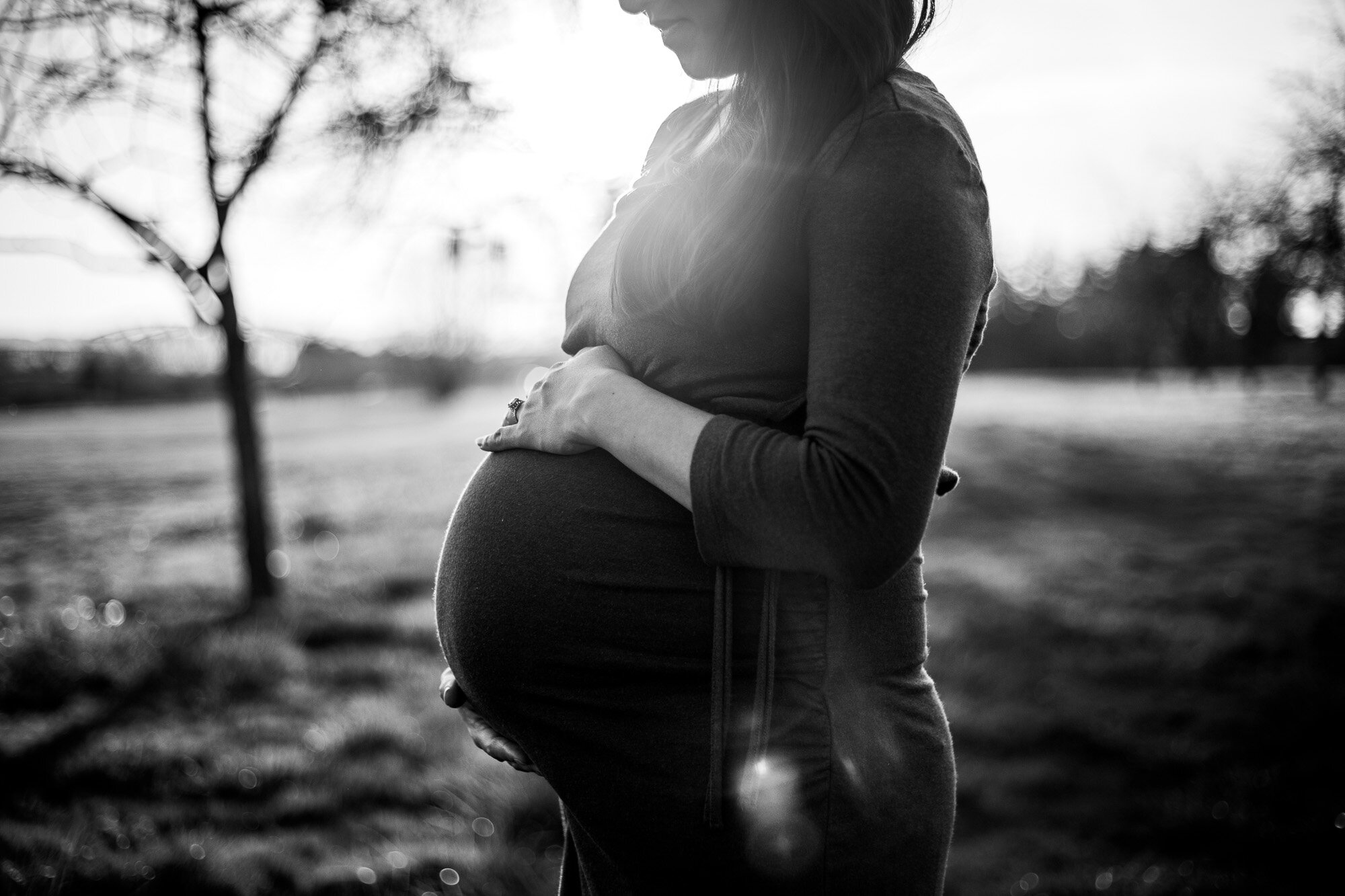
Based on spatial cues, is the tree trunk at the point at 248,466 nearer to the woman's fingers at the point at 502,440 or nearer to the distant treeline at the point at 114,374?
the distant treeline at the point at 114,374

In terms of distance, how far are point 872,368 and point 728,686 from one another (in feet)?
1.23

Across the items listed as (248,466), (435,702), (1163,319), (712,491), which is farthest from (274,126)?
(1163,319)

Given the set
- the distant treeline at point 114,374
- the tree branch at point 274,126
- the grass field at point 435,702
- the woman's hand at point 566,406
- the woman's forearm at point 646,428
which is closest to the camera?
the woman's forearm at point 646,428

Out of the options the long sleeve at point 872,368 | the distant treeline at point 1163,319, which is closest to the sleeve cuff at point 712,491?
the long sleeve at point 872,368

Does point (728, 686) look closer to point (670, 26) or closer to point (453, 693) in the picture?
point (453, 693)

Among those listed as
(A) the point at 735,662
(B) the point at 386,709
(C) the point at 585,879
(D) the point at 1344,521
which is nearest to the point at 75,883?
(B) the point at 386,709

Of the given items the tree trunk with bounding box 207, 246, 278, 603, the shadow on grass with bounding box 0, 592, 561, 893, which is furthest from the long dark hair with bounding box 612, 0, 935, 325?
the tree trunk with bounding box 207, 246, 278, 603

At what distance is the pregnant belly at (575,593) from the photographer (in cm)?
89

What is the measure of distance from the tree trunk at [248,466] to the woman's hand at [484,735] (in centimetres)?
437

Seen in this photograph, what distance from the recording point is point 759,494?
0.78m

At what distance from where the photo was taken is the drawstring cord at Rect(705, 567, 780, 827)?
2.81 feet

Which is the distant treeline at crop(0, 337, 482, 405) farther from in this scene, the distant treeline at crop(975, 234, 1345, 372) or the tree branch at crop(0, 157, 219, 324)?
the distant treeline at crop(975, 234, 1345, 372)

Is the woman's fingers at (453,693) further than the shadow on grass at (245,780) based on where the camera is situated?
No

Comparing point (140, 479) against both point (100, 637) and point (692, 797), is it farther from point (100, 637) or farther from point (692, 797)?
point (692, 797)
